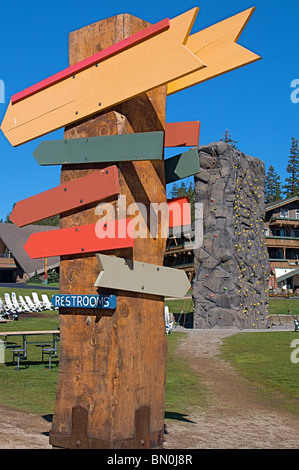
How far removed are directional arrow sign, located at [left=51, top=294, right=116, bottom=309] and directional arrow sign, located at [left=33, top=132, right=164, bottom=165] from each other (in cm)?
104

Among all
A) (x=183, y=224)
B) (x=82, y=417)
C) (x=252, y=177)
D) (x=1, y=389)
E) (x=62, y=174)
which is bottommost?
(x=1, y=389)

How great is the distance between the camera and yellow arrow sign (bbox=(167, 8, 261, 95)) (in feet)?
13.4

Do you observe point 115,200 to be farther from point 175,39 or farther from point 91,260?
point 175,39

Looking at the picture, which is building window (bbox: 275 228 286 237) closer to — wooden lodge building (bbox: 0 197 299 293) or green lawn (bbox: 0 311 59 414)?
wooden lodge building (bbox: 0 197 299 293)

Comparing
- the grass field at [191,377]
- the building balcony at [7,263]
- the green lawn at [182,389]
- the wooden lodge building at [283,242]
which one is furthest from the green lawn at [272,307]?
the building balcony at [7,263]

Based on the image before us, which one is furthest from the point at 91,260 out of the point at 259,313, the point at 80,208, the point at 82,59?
the point at 259,313

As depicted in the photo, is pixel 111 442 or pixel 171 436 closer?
pixel 111 442

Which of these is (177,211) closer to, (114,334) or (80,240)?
(80,240)

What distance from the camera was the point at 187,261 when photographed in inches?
1753

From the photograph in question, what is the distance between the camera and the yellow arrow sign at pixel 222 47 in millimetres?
4074

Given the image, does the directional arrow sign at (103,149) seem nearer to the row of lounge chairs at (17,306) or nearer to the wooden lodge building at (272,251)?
the row of lounge chairs at (17,306)

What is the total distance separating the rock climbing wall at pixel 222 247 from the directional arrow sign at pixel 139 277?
734 inches

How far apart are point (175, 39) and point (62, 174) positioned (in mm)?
1434

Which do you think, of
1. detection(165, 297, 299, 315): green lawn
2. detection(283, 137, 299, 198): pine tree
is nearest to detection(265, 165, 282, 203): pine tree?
detection(283, 137, 299, 198): pine tree
